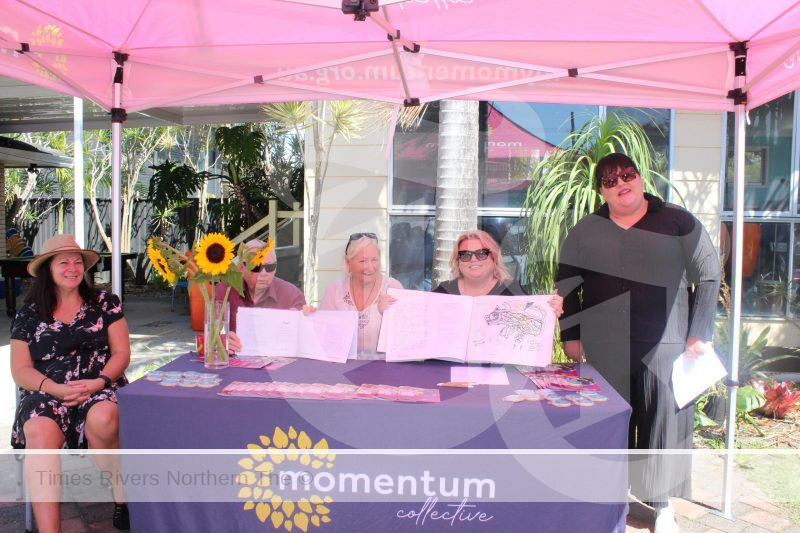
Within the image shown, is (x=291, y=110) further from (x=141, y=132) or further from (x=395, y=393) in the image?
(x=141, y=132)

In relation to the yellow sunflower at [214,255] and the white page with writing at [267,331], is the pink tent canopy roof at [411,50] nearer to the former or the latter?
the yellow sunflower at [214,255]

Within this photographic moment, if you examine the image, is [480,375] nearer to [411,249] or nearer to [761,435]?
[761,435]

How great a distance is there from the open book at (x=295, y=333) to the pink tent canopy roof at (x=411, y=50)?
1.36 metres

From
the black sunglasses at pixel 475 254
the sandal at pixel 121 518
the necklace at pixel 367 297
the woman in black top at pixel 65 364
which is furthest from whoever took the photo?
the necklace at pixel 367 297

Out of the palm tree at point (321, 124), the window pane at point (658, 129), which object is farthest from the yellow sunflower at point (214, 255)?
the window pane at point (658, 129)

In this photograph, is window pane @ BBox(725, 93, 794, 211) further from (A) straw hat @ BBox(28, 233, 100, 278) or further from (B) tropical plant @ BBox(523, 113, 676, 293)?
(A) straw hat @ BBox(28, 233, 100, 278)

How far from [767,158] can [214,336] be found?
5563mm

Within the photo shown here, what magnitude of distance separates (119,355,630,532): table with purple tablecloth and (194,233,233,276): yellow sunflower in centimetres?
56

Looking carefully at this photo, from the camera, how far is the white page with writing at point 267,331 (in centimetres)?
304

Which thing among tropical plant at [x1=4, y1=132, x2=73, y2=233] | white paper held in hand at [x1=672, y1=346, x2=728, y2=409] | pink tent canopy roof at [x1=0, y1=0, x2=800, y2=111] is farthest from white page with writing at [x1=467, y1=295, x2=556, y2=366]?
tropical plant at [x1=4, y1=132, x2=73, y2=233]

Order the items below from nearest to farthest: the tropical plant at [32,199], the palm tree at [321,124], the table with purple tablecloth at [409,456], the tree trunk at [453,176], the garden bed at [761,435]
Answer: the table with purple tablecloth at [409,456], the garden bed at [761,435], the tree trunk at [453,176], the palm tree at [321,124], the tropical plant at [32,199]

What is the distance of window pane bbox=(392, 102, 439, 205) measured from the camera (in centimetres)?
626

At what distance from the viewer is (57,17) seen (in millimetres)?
3146

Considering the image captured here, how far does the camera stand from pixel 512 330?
9.37 ft
